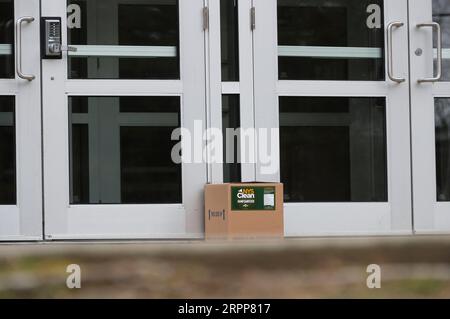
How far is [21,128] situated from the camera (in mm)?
3260

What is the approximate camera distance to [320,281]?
1862 mm

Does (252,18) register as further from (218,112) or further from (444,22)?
(444,22)

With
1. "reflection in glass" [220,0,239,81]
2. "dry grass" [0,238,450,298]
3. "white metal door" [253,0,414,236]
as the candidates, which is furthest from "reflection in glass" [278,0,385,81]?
"dry grass" [0,238,450,298]

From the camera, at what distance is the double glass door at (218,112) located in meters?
3.28

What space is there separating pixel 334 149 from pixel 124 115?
956 millimetres

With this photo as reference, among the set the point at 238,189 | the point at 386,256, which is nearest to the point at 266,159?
the point at 238,189

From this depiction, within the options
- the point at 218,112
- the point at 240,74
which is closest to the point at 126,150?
the point at 218,112

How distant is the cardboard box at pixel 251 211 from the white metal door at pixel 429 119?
745mm

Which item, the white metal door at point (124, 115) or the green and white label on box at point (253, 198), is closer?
the green and white label on box at point (253, 198)

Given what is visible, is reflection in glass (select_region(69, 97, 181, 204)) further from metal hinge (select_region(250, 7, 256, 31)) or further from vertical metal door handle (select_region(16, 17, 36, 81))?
metal hinge (select_region(250, 7, 256, 31))

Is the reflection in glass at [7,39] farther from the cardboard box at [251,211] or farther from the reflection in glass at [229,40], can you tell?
the cardboard box at [251,211]

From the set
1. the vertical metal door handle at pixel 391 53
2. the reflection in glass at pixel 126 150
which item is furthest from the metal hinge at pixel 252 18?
the vertical metal door handle at pixel 391 53
